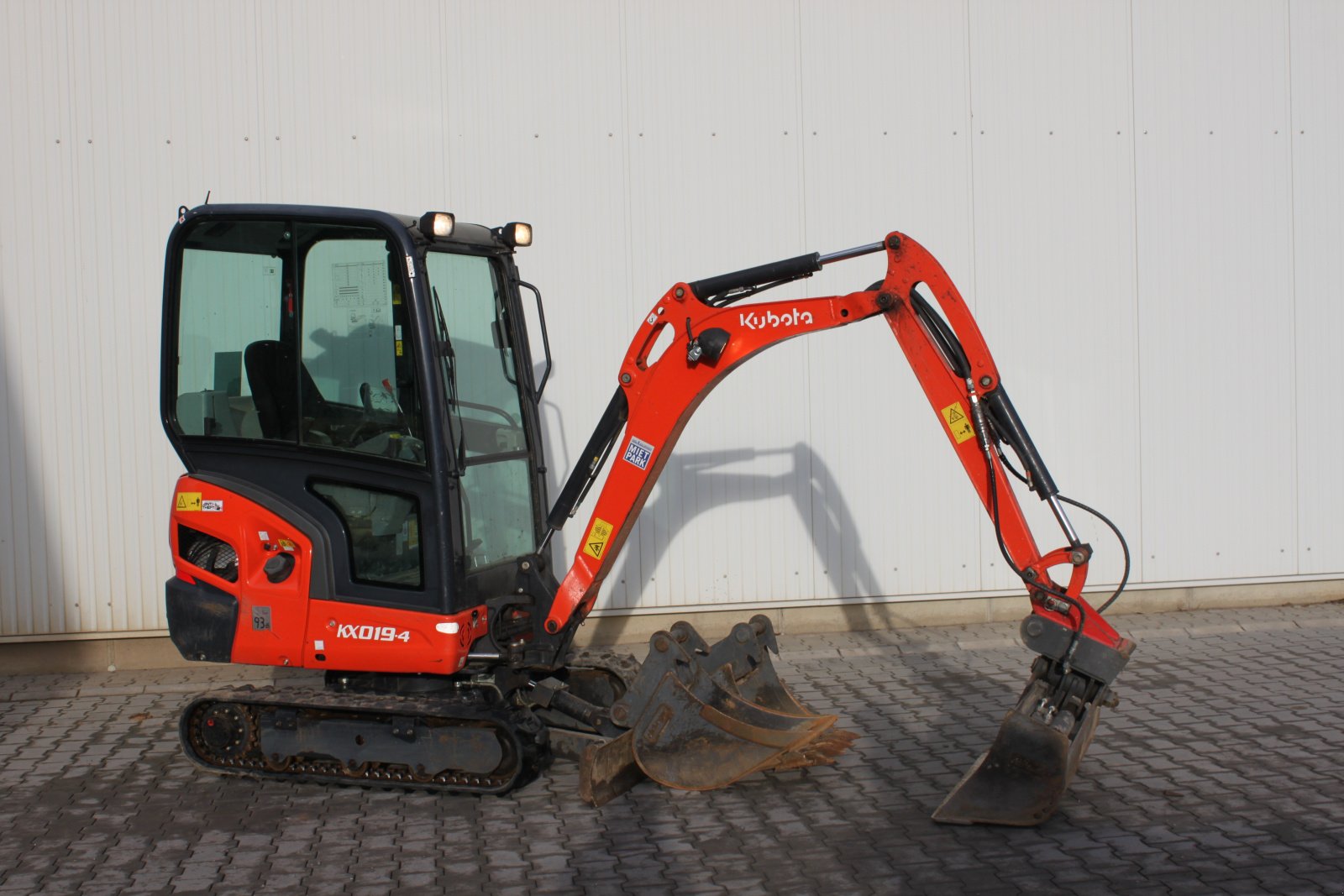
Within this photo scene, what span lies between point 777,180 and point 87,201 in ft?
16.1

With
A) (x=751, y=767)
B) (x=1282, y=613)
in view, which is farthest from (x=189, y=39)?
(x=1282, y=613)

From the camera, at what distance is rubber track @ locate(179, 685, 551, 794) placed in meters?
6.19

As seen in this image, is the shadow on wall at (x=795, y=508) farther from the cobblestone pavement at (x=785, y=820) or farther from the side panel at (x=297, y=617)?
the side panel at (x=297, y=617)

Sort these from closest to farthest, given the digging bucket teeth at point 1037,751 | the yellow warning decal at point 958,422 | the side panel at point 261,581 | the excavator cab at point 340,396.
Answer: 1. the digging bucket teeth at point 1037,751
2. the yellow warning decal at point 958,422
3. the excavator cab at point 340,396
4. the side panel at point 261,581

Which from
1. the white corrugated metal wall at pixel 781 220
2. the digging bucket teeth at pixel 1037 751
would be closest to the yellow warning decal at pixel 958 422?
the digging bucket teeth at pixel 1037 751

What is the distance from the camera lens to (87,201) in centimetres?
922

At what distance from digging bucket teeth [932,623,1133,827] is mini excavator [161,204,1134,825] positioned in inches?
11.6

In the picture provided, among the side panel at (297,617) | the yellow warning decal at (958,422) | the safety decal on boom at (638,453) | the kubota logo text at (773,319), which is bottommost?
the side panel at (297,617)

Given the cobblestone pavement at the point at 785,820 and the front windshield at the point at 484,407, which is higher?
the front windshield at the point at 484,407

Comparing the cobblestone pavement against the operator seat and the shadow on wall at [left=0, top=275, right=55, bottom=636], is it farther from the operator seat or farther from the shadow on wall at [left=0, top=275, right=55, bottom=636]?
the operator seat

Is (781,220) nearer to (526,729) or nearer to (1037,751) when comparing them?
(526,729)

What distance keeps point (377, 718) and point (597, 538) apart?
1.37 meters

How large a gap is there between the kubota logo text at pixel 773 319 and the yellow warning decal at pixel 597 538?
122cm

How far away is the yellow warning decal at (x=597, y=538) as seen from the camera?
655 cm
